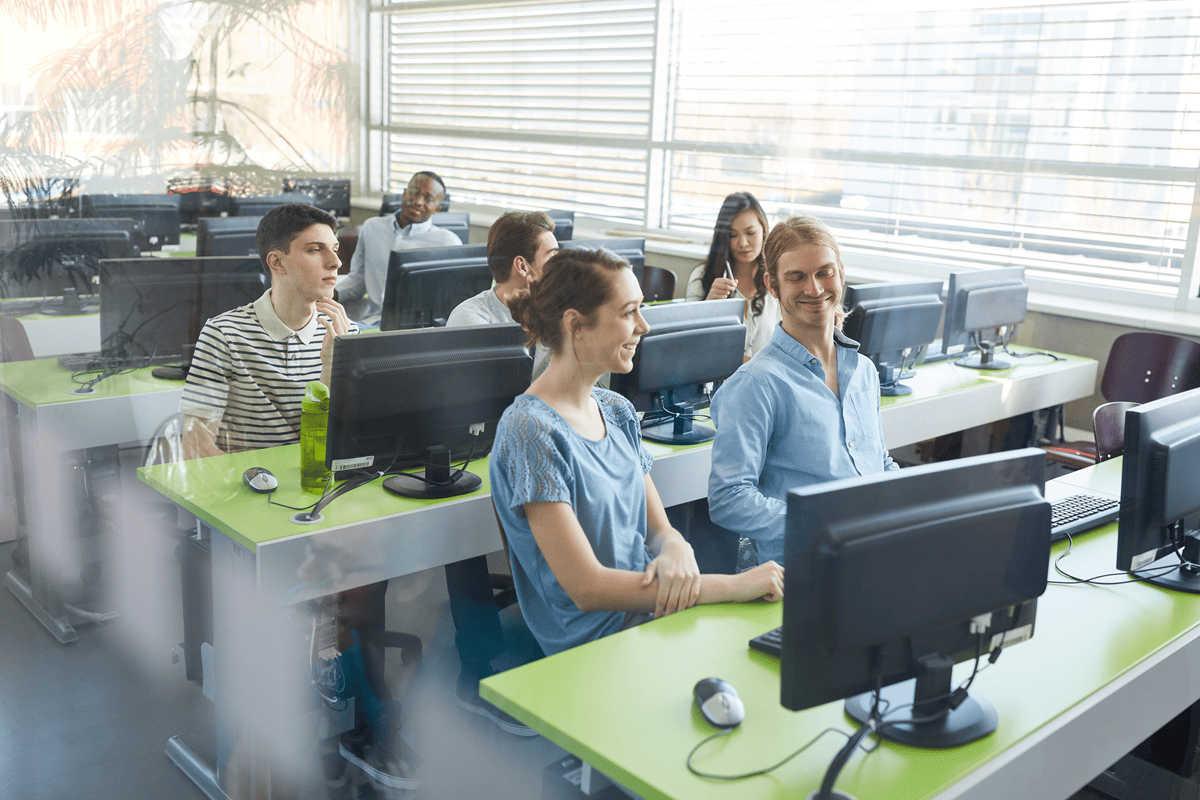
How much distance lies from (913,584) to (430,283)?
6.44 feet

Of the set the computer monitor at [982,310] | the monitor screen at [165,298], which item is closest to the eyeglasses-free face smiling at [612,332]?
the monitor screen at [165,298]

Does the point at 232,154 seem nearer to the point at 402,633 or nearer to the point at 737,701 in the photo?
the point at 402,633

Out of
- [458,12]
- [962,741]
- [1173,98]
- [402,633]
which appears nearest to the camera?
[962,741]

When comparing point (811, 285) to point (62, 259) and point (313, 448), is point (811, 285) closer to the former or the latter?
point (313, 448)

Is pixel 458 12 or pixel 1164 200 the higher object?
pixel 458 12

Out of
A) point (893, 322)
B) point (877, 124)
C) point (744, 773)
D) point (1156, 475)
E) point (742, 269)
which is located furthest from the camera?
point (877, 124)

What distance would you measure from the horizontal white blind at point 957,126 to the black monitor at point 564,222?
0.77 m

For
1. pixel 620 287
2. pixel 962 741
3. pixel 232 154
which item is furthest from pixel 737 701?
pixel 232 154

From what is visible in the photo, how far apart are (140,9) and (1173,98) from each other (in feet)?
11.8

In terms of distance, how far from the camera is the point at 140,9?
1.82 m

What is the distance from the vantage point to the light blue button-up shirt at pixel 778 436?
1.80m

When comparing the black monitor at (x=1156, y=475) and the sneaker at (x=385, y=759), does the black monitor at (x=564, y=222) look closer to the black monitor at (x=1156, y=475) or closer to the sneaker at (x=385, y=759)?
the sneaker at (x=385, y=759)

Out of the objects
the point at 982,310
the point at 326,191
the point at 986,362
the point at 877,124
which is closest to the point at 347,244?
the point at 326,191

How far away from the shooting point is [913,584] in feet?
3.60
